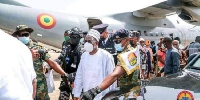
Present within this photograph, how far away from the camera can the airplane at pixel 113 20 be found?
12.6 meters

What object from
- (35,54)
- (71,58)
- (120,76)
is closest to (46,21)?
(71,58)

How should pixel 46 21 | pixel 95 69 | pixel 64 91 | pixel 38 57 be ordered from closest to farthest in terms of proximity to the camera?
pixel 95 69
pixel 38 57
pixel 64 91
pixel 46 21

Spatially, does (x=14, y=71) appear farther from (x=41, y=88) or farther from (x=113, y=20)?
(x=113, y=20)

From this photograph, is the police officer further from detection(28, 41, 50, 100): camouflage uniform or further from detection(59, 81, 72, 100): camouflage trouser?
detection(28, 41, 50, 100): camouflage uniform

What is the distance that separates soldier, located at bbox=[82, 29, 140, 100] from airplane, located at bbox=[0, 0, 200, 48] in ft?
29.0

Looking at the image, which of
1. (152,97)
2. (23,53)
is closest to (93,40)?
(152,97)

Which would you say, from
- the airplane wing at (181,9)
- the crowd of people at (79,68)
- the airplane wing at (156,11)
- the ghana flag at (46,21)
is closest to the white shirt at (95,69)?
the crowd of people at (79,68)

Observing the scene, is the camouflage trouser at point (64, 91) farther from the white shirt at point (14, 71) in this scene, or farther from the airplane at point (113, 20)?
A: the airplane at point (113, 20)

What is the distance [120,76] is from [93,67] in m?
0.33

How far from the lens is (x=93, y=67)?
4.03m

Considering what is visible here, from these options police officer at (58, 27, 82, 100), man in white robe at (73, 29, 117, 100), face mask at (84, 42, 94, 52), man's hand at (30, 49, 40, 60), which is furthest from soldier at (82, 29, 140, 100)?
police officer at (58, 27, 82, 100)

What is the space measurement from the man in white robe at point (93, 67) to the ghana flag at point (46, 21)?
28.0 ft

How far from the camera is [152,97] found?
9.98 ft

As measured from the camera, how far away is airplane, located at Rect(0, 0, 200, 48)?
41.2ft
